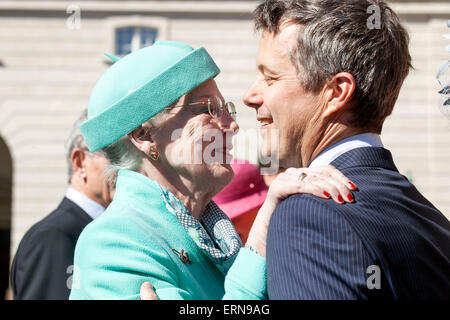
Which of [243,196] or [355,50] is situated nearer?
[355,50]

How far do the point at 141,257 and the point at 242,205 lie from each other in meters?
1.65

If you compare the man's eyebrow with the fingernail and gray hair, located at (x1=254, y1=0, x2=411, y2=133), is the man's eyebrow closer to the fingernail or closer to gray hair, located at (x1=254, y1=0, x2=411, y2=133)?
gray hair, located at (x1=254, y1=0, x2=411, y2=133)

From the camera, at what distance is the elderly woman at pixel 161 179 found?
2010mm

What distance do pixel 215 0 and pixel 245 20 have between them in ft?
3.64

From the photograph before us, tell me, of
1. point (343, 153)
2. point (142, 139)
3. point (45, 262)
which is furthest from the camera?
point (45, 262)

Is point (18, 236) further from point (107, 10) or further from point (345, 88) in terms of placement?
point (345, 88)

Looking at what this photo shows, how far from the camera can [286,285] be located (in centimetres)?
151

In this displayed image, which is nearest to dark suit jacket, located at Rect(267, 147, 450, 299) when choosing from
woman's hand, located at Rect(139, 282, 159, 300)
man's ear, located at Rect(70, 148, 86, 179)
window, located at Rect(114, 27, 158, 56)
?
woman's hand, located at Rect(139, 282, 159, 300)

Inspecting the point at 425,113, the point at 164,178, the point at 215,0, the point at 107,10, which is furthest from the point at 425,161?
the point at 164,178

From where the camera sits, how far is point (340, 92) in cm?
187

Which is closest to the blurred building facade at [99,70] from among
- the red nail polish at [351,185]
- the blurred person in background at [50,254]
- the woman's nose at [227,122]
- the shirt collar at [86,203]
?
the shirt collar at [86,203]

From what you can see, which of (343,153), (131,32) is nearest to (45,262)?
(343,153)

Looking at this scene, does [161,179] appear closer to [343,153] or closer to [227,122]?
[227,122]
